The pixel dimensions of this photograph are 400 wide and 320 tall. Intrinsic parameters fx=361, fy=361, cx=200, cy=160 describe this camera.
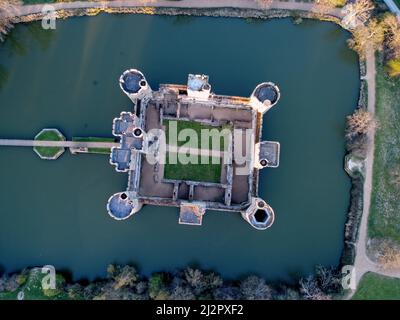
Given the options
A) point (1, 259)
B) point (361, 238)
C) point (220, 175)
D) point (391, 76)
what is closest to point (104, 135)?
point (220, 175)

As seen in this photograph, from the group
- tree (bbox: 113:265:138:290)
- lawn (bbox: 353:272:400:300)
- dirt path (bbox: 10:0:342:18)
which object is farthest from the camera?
dirt path (bbox: 10:0:342:18)

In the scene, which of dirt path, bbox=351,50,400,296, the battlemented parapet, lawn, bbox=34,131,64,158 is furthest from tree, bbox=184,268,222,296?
lawn, bbox=34,131,64,158

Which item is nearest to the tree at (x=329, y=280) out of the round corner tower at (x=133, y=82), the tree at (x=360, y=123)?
the tree at (x=360, y=123)

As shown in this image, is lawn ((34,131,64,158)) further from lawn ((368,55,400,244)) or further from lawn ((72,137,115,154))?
lawn ((368,55,400,244))

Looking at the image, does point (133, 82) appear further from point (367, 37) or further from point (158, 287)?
point (367, 37)

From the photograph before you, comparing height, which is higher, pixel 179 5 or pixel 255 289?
pixel 179 5

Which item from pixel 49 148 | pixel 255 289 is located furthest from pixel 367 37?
pixel 49 148
